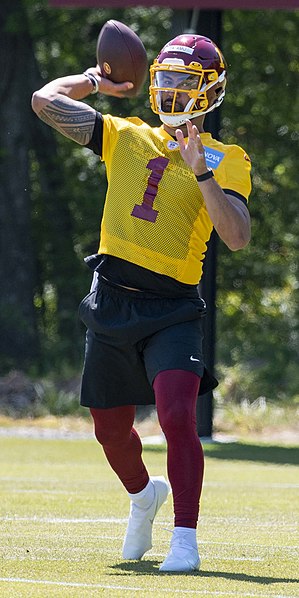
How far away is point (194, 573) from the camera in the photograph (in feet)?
18.1

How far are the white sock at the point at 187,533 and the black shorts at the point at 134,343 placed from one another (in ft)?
2.03

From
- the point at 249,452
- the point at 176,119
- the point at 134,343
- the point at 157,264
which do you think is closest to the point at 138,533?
the point at 134,343

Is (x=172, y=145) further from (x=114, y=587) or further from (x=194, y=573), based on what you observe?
(x=114, y=587)

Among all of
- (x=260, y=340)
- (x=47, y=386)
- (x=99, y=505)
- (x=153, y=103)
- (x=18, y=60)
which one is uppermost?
(x=153, y=103)

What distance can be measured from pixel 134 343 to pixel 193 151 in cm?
87

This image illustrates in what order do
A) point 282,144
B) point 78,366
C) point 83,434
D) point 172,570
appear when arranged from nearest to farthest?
point 172,570, point 83,434, point 78,366, point 282,144

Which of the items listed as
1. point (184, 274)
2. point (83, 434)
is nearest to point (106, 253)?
point (184, 274)

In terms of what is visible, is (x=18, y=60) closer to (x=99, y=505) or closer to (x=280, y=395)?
(x=280, y=395)

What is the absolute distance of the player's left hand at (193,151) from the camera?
5.53 meters

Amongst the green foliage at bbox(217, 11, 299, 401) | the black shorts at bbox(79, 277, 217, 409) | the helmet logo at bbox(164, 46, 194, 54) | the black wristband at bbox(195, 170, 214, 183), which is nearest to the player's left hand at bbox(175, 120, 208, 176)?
the black wristband at bbox(195, 170, 214, 183)

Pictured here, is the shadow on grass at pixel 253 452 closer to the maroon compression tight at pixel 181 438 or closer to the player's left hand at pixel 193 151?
the maroon compression tight at pixel 181 438

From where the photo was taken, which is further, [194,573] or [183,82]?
[183,82]

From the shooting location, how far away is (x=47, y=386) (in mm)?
20266

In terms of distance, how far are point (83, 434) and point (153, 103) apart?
39.2ft
